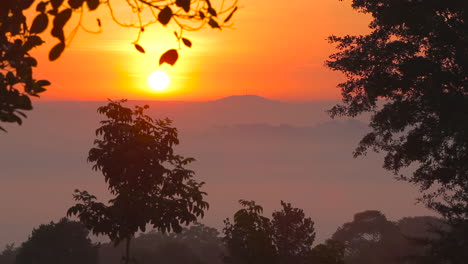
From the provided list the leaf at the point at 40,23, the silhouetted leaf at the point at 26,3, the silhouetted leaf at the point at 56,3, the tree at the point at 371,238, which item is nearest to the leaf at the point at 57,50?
the leaf at the point at 40,23

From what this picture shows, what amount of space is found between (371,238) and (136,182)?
263 ft

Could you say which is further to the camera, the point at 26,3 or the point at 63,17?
the point at 26,3

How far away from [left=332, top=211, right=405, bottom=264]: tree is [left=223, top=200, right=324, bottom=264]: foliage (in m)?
59.2

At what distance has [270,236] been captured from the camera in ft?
94.1

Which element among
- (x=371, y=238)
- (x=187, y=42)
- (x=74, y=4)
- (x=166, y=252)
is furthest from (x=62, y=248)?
(x=74, y=4)

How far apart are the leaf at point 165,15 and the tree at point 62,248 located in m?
58.6

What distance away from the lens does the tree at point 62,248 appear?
66.2 metres

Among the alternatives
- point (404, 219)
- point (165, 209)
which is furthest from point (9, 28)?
point (404, 219)

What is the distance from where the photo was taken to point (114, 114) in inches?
1150

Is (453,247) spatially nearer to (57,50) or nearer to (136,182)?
(136,182)

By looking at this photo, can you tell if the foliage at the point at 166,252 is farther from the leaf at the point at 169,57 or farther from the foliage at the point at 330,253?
the leaf at the point at 169,57

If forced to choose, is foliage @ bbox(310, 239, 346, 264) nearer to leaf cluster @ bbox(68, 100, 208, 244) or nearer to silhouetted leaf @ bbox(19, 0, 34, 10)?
leaf cluster @ bbox(68, 100, 208, 244)

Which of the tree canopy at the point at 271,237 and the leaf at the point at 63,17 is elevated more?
the tree canopy at the point at 271,237

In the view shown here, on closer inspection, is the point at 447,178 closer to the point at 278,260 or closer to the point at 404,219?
the point at 278,260
